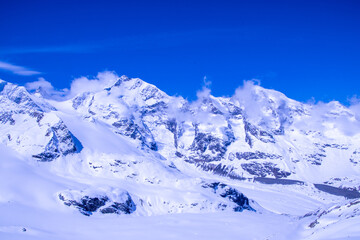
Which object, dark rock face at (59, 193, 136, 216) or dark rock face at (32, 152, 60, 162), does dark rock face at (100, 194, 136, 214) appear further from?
dark rock face at (32, 152, 60, 162)

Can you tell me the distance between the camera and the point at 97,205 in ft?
389

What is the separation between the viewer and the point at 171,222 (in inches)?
3014

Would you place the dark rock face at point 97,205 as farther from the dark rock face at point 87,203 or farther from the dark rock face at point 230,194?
the dark rock face at point 230,194

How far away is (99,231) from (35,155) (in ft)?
435

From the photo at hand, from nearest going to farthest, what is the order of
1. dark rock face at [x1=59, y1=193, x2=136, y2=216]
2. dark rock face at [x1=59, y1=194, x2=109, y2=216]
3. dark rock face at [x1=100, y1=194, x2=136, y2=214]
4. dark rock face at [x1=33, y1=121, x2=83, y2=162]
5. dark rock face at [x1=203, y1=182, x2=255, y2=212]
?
dark rock face at [x1=59, y1=194, x2=109, y2=216] < dark rock face at [x1=59, y1=193, x2=136, y2=216] < dark rock face at [x1=100, y1=194, x2=136, y2=214] < dark rock face at [x1=203, y1=182, x2=255, y2=212] < dark rock face at [x1=33, y1=121, x2=83, y2=162]

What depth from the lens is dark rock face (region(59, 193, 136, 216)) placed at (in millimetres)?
115188

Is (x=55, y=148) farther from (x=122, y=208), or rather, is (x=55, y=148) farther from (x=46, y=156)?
(x=122, y=208)

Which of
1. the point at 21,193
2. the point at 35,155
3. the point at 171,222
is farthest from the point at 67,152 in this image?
the point at 171,222

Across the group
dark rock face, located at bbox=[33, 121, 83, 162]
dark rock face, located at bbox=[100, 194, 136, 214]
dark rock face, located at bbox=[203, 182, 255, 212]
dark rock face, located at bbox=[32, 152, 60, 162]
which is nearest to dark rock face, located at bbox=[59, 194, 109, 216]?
dark rock face, located at bbox=[100, 194, 136, 214]

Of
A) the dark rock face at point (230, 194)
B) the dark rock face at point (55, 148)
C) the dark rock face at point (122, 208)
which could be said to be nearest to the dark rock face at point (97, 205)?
the dark rock face at point (122, 208)

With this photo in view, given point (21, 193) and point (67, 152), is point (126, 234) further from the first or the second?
point (67, 152)

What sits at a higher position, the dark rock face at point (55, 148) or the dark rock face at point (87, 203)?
the dark rock face at point (55, 148)

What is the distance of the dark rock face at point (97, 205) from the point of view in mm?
115188

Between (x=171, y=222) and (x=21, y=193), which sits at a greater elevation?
(x=21, y=193)
